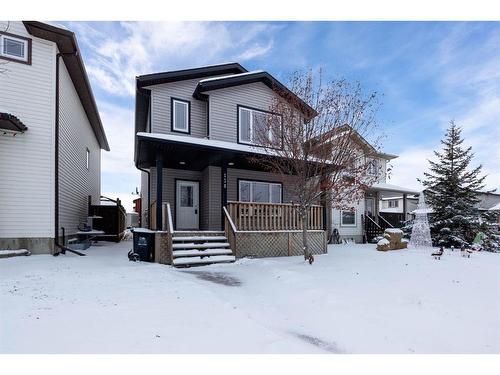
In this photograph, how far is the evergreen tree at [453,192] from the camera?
15.9 meters

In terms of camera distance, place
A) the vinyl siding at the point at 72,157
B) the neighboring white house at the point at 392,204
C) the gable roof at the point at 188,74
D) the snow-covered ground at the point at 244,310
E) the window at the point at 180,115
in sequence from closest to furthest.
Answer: the snow-covered ground at the point at 244,310 → the vinyl siding at the point at 72,157 → the gable roof at the point at 188,74 → the window at the point at 180,115 → the neighboring white house at the point at 392,204

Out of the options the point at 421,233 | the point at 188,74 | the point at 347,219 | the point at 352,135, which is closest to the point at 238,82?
the point at 188,74

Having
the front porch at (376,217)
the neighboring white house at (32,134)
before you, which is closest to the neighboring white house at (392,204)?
the front porch at (376,217)

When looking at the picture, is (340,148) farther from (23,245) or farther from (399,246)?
(23,245)

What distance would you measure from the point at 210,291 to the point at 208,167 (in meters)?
7.44

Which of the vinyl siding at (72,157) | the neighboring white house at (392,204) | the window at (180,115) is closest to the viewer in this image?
the vinyl siding at (72,157)

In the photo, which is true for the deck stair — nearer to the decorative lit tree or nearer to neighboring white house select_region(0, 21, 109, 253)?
neighboring white house select_region(0, 21, 109, 253)

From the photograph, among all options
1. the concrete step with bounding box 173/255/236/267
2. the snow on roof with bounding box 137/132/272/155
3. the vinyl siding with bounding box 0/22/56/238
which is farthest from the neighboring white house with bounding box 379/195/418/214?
the vinyl siding with bounding box 0/22/56/238

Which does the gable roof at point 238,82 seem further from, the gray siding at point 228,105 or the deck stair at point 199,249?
the deck stair at point 199,249

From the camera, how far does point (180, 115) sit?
12.7 meters

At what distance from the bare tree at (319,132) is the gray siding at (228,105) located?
11.0ft

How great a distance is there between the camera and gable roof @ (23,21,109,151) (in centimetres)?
897

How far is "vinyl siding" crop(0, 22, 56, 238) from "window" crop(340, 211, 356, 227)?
1380 cm
